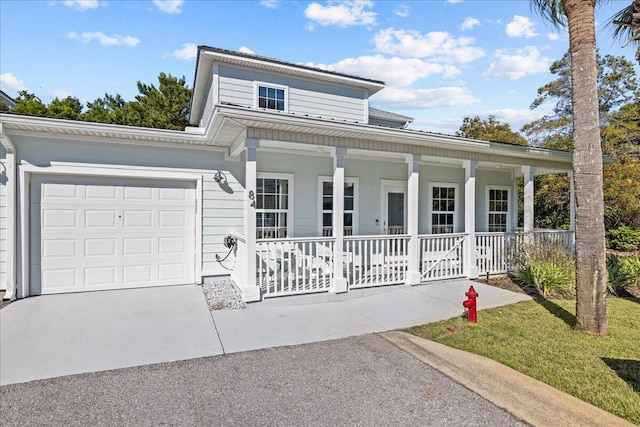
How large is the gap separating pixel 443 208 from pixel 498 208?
7.39 ft

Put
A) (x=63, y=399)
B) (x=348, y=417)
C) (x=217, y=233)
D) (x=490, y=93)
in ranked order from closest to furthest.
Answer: (x=348, y=417) < (x=63, y=399) < (x=217, y=233) < (x=490, y=93)

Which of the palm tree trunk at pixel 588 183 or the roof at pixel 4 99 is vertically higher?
the roof at pixel 4 99

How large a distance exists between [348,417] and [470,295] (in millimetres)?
2983

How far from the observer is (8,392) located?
313cm

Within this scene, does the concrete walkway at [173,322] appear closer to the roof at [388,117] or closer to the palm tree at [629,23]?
the palm tree at [629,23]

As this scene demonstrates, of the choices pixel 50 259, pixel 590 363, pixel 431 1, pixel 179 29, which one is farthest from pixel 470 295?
pixel 179 29

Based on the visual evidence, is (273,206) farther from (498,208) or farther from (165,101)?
(165,101)

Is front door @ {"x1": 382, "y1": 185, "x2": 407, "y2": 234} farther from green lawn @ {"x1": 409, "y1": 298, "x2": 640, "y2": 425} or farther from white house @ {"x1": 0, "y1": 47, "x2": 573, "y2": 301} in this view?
green lawn @ {"x1": 409, "y1": 298, "x2": 640, "y2": 425}

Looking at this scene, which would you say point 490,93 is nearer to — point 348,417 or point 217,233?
point 217,233

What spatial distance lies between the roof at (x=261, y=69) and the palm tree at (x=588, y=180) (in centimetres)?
589

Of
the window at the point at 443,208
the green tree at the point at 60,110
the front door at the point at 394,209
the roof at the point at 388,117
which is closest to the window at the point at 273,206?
the front door at the point at 394,209

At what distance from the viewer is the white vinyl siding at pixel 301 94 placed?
8.77 m

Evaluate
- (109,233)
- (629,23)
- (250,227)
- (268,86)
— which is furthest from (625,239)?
(109,233)

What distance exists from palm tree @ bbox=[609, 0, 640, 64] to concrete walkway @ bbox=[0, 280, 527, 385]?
15.2 ft
